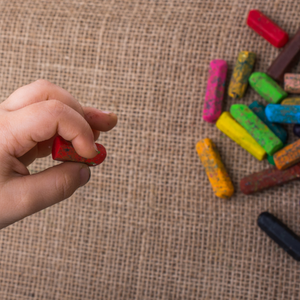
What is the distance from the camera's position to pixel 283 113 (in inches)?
37.1

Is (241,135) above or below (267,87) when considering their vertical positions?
below

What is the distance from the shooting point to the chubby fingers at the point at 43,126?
54 cm

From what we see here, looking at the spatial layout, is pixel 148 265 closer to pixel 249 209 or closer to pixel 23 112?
pixel 249 209

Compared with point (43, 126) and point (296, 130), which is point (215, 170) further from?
point (43, 126)

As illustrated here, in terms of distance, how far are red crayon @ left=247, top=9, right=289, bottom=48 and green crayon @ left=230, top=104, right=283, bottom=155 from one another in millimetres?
242

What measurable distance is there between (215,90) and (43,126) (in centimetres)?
65

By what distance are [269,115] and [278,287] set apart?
0.57 meters

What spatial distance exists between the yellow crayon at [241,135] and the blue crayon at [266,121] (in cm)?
8

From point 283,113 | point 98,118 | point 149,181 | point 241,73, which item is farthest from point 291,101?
point 98,118

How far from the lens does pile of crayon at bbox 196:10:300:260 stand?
0.95 meters

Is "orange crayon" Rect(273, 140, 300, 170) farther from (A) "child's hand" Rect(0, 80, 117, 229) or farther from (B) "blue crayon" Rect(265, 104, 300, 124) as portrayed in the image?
(A) "child's hand" Rect(0, 80, 117, 229)

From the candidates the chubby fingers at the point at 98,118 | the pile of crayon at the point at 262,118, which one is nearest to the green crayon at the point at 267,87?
the pile of crayon at the point at 262,118

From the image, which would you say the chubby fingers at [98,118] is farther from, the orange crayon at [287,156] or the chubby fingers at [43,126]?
the orange crayon at [287,156]

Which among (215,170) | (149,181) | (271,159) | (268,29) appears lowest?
(149,181)
